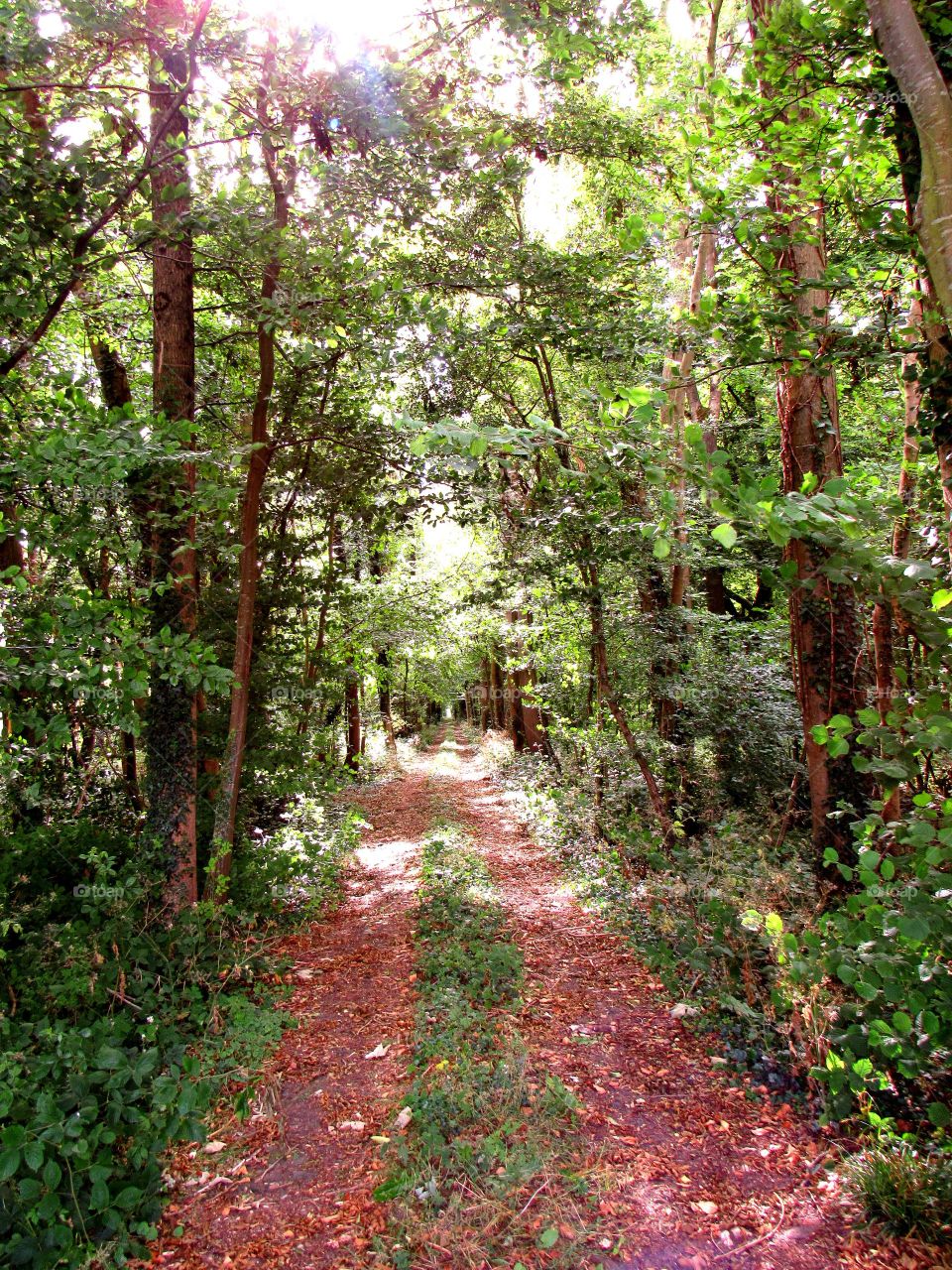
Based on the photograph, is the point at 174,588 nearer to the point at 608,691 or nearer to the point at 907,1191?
the point at 608,691

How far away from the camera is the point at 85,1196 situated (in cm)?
310

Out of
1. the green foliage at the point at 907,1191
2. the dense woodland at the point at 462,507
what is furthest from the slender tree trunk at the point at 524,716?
the green foliage at the point at 907,1191

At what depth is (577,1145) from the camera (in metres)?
3.51

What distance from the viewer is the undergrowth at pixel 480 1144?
2.88 meters

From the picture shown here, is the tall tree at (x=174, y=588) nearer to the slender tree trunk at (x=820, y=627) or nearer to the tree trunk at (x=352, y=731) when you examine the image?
the slender tree trunk at (x=820, y=627)

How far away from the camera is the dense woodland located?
2.72 meters

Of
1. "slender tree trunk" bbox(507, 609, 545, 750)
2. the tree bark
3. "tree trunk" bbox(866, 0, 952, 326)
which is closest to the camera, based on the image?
"tree trunk" bbox(866, 0, 952, 326)

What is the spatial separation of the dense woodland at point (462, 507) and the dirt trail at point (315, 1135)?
0.25 meters

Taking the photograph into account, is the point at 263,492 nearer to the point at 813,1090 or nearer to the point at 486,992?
the point at 486,992

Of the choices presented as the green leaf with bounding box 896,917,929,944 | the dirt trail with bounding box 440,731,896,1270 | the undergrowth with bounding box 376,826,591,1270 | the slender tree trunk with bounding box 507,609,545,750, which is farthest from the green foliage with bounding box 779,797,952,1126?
the slender tree trunk with bounding box 507,609,545,750

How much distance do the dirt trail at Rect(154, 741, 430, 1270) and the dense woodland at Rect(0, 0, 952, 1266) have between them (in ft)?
0.82

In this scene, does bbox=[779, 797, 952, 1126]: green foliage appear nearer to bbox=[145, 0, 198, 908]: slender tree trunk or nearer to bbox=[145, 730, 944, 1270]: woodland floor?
bbox=[145, 730, 944, 1270]: woodland floor

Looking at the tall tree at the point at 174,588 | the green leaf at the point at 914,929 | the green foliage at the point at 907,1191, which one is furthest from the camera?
the tall tree at the point at 174,588

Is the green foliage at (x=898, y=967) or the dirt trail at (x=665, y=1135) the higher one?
the green foliage at (x=898, y=967)
